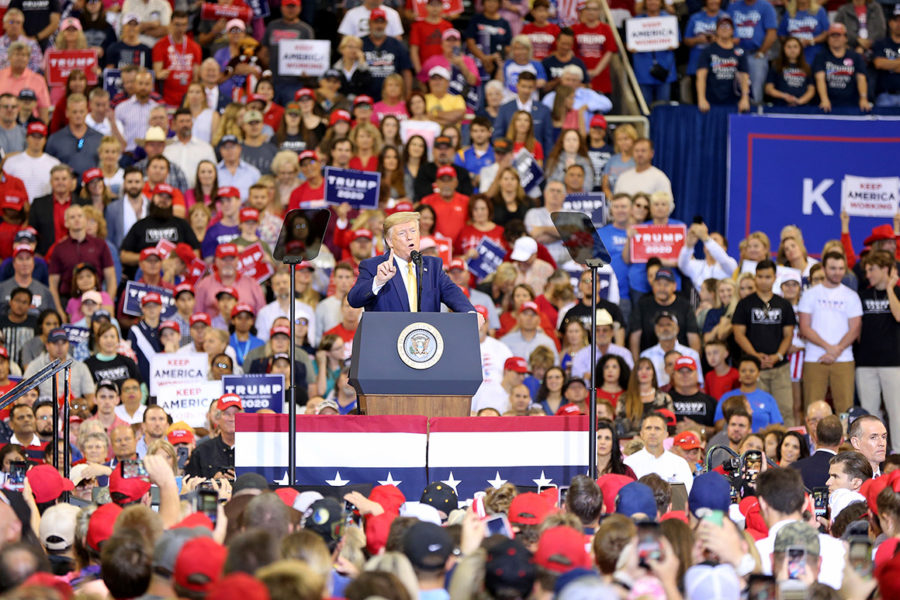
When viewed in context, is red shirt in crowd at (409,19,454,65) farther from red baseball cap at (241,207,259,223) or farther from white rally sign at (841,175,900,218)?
white rally sign at (841,175,900,218)

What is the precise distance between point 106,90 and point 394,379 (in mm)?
9035

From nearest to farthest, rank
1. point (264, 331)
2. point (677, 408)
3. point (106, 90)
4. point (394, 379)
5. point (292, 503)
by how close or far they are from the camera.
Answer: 1. point (292, 503)
2. point (394, 379)
3. point (677, 408)
4. point (264, 331)
5. point (106, 90)

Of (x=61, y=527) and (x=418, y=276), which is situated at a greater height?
(x=418, y=276)

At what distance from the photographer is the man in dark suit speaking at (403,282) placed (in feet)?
27.6

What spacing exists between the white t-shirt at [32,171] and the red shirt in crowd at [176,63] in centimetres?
196

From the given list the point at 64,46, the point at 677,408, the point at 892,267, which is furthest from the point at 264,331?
the point at 892,267

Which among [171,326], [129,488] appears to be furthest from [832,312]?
[129,488]

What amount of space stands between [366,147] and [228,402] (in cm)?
473

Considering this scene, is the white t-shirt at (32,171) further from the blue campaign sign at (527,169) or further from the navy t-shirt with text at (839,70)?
the navy t-shirt with text at (839,70)

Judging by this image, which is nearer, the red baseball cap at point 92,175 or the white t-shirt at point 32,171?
the red baseball cap at point 92,175

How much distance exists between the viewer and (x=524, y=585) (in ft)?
16.5

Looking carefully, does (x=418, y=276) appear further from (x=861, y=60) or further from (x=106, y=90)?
(x=861, y=60)

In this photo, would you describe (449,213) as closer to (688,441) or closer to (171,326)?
(171,326)

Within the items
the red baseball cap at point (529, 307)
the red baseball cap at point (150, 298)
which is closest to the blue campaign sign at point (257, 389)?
the red baseball cap at point (150, 298)
